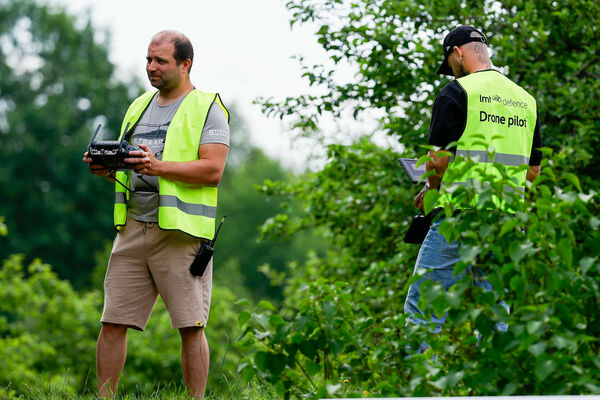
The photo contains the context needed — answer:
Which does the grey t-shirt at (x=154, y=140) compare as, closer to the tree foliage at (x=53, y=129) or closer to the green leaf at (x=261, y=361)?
the green leaf at (x=261, y=361)

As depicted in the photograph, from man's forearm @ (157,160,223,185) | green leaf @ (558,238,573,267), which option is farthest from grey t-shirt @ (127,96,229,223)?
green leaf @ (558,238,573,267)

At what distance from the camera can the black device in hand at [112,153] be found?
11.3ft

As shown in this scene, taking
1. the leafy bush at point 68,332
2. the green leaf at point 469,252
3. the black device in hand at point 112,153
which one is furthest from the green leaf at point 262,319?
the leafy bush at point 68,332

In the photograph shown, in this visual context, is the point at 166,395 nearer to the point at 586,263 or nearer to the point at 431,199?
the point at 431,199

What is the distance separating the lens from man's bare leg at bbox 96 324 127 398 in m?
3.61

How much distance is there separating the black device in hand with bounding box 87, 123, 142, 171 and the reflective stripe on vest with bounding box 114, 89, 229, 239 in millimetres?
196

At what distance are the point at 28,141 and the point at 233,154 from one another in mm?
24989

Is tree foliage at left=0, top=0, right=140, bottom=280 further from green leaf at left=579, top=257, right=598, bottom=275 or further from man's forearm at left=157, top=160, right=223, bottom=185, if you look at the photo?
green leaf at left=579, top=257, right=598, bottom=275

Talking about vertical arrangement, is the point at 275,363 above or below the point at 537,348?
below

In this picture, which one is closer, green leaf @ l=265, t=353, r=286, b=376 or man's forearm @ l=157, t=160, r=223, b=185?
green leaf @ l=265, t=353, r=286, b=376

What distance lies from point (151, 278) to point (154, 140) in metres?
0.69

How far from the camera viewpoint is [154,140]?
3.71 m

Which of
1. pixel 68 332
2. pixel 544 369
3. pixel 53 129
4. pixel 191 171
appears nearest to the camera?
pixel 544 369

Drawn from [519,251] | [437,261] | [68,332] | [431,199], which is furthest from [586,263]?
[68,332]
